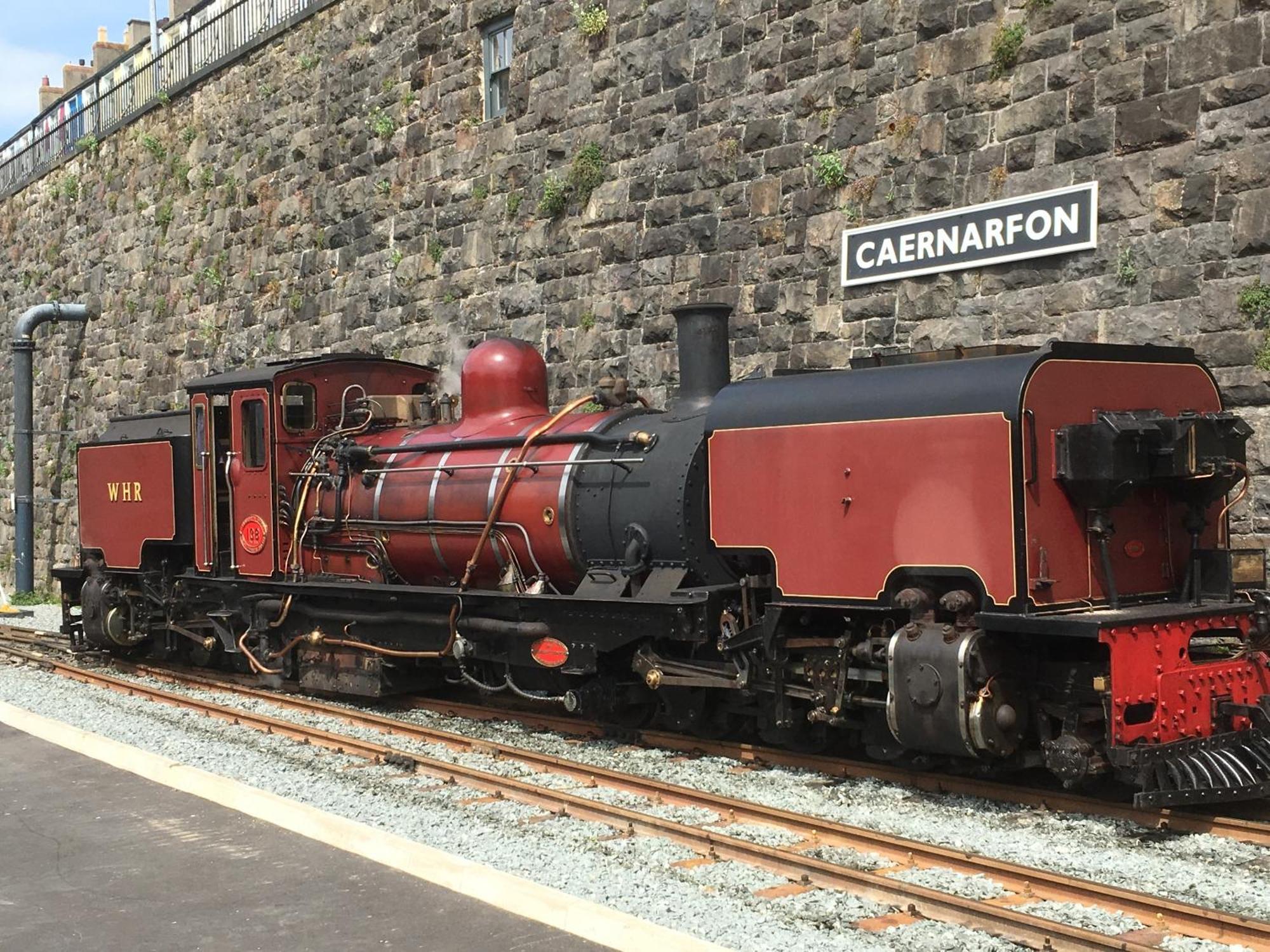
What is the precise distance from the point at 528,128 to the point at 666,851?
400 inches

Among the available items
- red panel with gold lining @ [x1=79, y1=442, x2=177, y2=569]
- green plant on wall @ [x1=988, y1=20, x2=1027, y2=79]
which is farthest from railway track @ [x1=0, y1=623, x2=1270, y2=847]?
green plant on wall @ [x1=988, y1=20, x2=1027, y2=79]

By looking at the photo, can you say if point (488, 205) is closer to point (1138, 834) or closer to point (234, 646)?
point (234, 646)

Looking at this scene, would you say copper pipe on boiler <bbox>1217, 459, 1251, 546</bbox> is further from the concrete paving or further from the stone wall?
the concrete paving

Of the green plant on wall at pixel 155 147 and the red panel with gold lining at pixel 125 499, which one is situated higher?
the green plant on wall at pixel 155 147

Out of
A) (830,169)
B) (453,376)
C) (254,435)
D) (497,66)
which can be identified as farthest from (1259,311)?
Result: (497,66)

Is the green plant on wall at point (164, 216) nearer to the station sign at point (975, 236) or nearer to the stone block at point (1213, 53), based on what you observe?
the station sign at point (975, 236)

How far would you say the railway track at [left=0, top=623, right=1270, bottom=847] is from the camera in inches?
252

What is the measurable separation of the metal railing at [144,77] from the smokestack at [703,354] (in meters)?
11.1

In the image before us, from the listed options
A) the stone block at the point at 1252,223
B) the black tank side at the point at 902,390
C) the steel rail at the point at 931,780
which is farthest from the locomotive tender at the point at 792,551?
the stone block at the point at 1252,223

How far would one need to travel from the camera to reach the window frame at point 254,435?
38.2 feet

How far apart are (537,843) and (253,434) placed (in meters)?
6.48

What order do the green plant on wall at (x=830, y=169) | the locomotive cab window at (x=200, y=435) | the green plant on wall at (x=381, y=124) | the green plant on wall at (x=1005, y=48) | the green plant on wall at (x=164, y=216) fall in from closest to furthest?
the green plant on wall at (x=1005, y=48), the green plant on wall at (x=830, y=169), the locomotive cab window at (x=200, y=435), the green plant on wall at (x=381, y=124), the green plant on wall at (x=164, y=216)

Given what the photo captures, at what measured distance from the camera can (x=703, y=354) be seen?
9148 mm

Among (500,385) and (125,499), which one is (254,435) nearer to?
(500,385)
